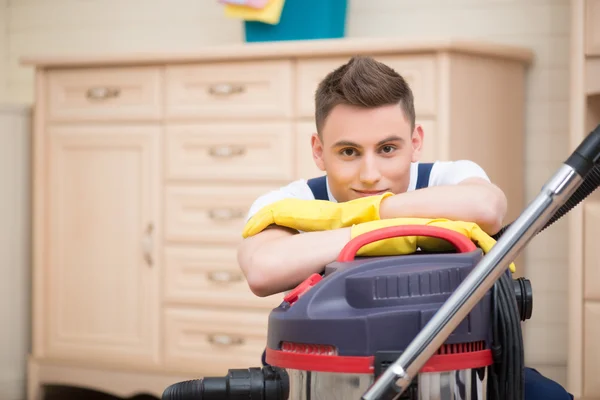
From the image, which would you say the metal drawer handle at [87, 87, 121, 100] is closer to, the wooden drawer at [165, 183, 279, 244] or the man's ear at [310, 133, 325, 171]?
the wooden drawer at [165, 183, 279, 244]

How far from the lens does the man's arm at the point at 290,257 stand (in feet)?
3.03

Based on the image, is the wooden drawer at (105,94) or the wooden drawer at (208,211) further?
the wooden drawer at (105,94)

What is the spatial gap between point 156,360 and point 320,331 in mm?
1984

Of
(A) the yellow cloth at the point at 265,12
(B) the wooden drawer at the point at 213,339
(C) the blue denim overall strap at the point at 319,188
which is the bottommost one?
(B) the wooden drawer at the point at 213,339

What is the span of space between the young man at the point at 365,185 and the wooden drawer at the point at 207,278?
1243 mm

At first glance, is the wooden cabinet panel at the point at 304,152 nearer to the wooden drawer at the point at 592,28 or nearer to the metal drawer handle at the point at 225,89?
the metal drawer handle at the point at 225,89

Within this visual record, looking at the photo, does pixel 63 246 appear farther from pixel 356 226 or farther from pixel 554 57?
pixel 356 226

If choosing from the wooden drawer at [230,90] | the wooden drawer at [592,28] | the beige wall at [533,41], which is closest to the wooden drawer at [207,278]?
the wooden drawer at [230,90]

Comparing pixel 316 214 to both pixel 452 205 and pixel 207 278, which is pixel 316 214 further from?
pixel 207 278

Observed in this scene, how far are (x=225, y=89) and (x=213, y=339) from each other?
0.76 metres

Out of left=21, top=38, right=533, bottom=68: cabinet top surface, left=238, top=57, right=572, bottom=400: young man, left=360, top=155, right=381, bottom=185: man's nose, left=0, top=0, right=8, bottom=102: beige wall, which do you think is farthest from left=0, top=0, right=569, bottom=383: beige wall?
left=360, top=155, right=381, bottom=185: man's nose

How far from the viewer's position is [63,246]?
2.81 m

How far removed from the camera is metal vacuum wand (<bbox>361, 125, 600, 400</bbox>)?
69 cm

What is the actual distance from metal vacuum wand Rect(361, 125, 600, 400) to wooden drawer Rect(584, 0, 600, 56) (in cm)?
167
